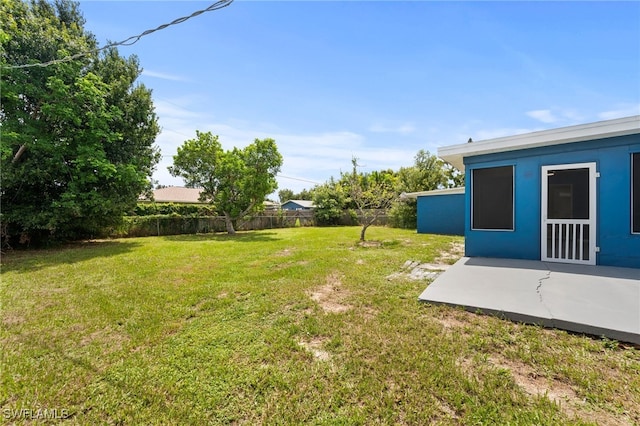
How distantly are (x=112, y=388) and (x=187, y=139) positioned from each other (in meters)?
13.3

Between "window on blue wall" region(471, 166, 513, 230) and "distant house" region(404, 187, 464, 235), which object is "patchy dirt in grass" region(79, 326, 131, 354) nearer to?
"window on blue wall" region(471, 166, 513, 230)

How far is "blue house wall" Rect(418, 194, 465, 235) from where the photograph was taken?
12.9 m

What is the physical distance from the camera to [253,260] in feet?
21.7

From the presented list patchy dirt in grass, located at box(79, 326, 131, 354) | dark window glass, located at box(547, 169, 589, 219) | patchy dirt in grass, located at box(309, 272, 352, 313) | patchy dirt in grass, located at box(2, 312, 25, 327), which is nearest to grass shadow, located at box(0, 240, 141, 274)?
patchy dirt in grass, located at box(2, 312, 25, 327)

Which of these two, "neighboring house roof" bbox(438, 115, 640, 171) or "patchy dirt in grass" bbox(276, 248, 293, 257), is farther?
"patchy dirt in grass" bbox(276, 248, 293, 257)

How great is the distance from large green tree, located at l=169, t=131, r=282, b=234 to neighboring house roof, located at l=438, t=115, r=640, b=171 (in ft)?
31.1

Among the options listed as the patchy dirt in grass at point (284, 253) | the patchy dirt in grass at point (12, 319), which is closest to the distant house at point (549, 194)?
the patchy dirt in grass at point (284, 253)

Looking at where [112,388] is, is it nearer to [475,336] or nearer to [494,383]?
[494,383]

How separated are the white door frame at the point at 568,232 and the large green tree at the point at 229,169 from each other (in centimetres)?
1122

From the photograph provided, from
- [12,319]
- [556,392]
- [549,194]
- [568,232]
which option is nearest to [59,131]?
[12,319]

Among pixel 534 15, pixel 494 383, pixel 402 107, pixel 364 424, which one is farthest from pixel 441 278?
pixel 402 107

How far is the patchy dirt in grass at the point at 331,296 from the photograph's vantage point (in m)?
3.42

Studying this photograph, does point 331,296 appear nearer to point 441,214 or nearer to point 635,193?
point 635,193

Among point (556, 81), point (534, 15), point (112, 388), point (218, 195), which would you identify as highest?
point (534, 15)
